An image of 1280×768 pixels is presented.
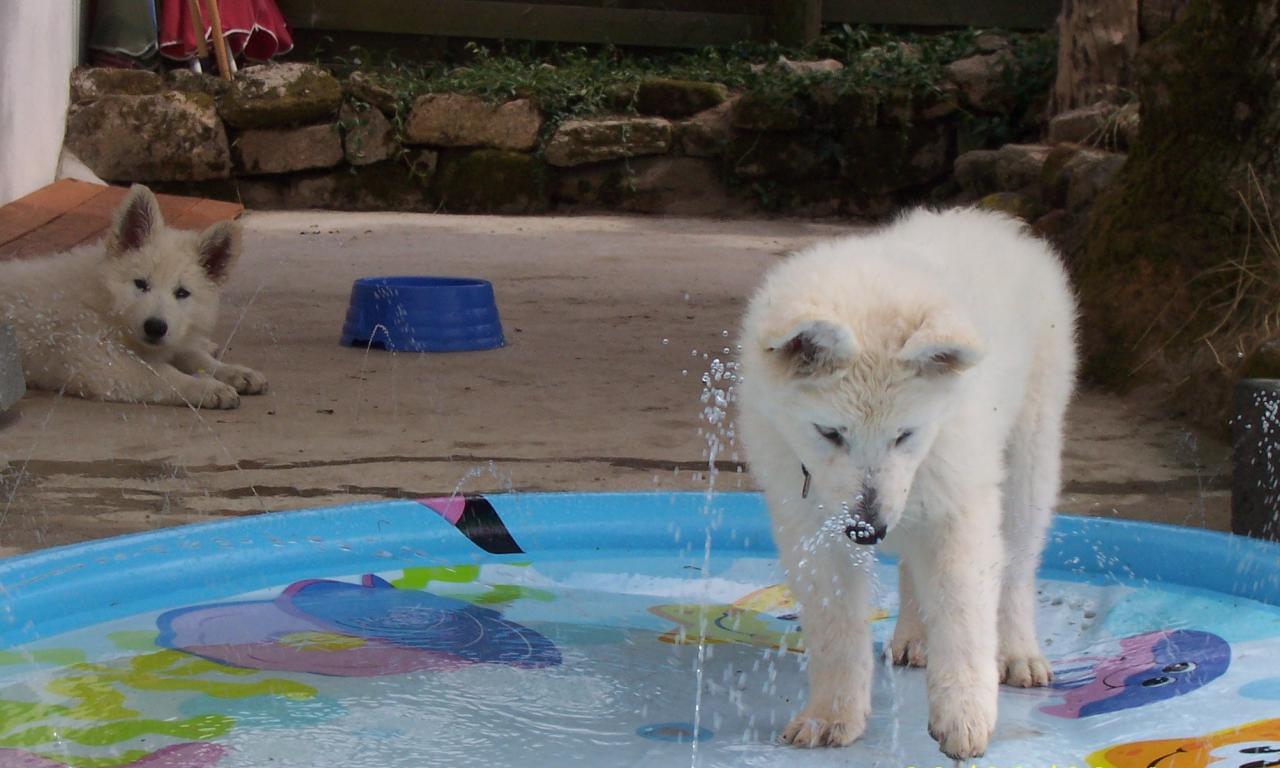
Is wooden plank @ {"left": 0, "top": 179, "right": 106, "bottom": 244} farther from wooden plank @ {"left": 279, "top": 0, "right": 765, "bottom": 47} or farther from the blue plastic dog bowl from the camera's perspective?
wooden plank @ {"left": 279, "top": 0, "right": 765, "bottom": 47}

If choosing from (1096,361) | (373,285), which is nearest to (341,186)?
(373,285)

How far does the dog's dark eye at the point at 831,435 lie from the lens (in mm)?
2424

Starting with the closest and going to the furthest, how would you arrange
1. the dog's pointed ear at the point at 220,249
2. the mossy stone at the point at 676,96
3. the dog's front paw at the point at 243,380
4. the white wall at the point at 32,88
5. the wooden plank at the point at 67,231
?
the dog's front paw at the point at 243,380 < the dog's pointed ear at the point at 220,249 < the wooden plank at the point at 67,231 < the white wall at the point at 32,88 < the mossy stone at the point at 676,96

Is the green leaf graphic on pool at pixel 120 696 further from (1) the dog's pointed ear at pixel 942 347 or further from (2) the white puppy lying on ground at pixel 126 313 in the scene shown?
(2) the white puppy lying on ground at pixel 126 313

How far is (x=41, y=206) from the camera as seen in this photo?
8.49 meters

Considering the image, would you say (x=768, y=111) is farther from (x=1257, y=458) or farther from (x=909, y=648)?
(x=909, y=648)

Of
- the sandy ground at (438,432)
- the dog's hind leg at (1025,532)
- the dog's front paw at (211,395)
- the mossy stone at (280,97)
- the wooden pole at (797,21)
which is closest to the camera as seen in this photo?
the dog's hind leg at (1025,532)

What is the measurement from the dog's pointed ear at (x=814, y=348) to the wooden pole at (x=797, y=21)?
12471 mm

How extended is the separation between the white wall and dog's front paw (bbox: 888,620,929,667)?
288 inches

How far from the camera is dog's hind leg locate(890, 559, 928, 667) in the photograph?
10.2ft

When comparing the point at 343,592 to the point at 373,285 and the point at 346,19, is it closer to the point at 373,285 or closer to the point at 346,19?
the point at 373,285

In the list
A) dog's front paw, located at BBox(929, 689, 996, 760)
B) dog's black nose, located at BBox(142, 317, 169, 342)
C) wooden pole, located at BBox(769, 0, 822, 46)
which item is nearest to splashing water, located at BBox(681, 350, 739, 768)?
dog's front paw, located at BBox(929, 689, 996, 760)

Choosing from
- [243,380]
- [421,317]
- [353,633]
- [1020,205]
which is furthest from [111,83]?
[353,633]

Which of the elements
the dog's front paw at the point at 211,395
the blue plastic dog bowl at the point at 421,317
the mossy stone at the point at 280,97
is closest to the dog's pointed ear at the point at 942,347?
the dog's front paw at the point at 211,395
